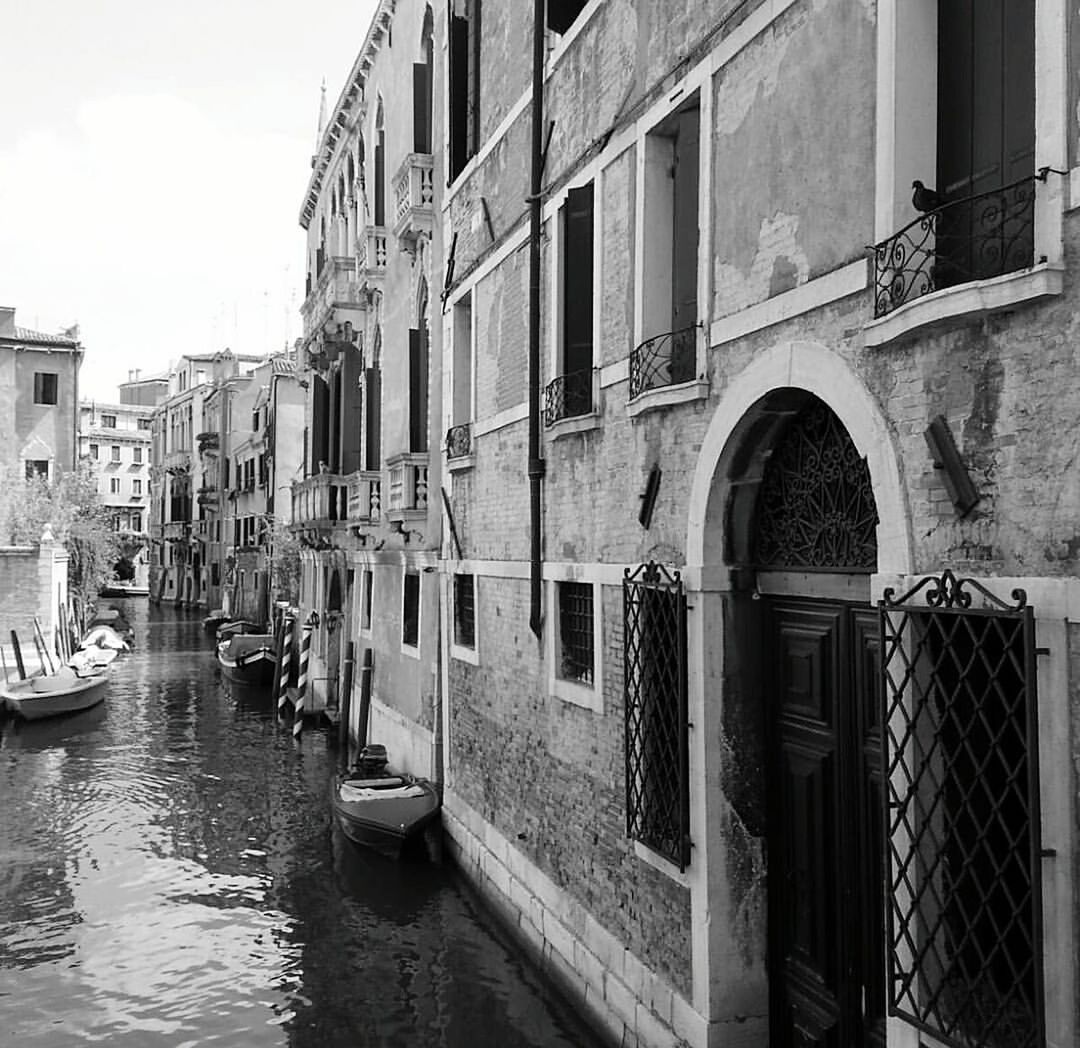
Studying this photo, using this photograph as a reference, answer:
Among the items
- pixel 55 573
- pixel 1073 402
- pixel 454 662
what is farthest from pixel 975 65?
pixel 55 573

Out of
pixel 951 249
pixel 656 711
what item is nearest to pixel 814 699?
pixel 656 711

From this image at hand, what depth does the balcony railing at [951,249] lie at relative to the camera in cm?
350

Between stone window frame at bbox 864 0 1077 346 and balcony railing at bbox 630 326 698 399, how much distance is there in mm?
1655

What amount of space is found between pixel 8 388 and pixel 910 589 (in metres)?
31.5

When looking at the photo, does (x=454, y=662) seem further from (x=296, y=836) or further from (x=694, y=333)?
(x=694, y=333)

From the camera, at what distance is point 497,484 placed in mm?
8398

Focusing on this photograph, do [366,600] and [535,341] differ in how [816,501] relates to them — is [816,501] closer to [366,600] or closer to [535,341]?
[535,341]

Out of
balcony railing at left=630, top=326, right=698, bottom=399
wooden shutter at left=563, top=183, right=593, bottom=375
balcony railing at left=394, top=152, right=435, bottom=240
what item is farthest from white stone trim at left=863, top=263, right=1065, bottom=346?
balcony railing at left=394, top=152, right=435, bottom=240

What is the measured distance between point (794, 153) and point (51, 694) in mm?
16953

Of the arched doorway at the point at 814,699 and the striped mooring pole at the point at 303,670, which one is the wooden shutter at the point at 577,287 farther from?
→ the striped mooring pole at the point at 303,670

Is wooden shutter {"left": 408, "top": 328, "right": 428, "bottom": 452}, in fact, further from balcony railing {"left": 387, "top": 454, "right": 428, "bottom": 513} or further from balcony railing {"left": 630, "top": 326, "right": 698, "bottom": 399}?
balcony railing {"left": 630, "top": 326, "right": 698, "bottom": 399}

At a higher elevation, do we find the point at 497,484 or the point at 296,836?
the point at 497,484

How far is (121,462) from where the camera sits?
60.0 m

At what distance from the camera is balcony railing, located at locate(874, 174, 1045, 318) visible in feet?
11.5
